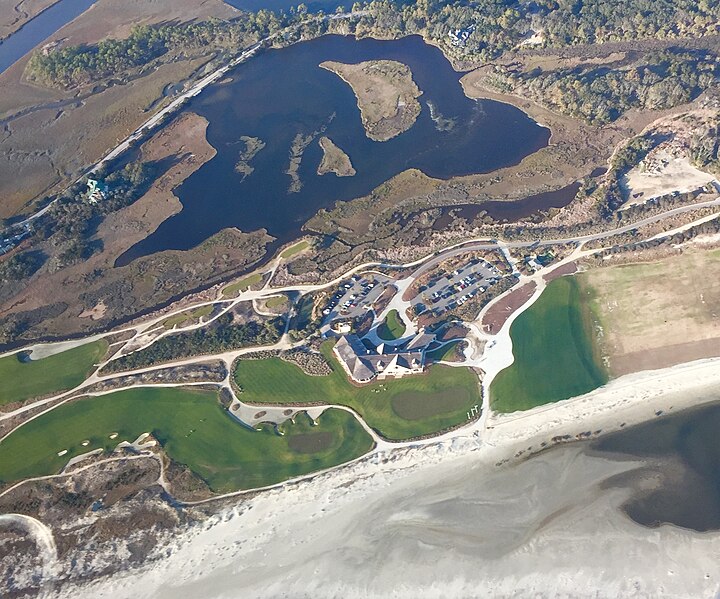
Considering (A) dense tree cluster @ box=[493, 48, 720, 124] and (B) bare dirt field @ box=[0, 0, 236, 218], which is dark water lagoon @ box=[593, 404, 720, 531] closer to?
(A) dense tree cluster @ box=[493, 48, 720, 124]

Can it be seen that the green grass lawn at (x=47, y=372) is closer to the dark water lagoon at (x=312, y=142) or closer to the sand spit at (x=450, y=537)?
the dark water lagoon at (x=312, y=142)

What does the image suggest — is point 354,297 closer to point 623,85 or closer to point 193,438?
point 193,438

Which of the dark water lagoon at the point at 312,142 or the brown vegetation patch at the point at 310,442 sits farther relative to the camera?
the dark water lagoon at the point at 312,142

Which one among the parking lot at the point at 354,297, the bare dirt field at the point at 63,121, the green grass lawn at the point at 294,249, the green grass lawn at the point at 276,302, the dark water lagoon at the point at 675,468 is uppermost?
the bare dirt field at the point at 63,121

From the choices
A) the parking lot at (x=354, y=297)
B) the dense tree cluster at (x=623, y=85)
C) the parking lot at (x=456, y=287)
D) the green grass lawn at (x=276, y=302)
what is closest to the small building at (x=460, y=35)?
the dense tree cluster at (x=623, y=85)

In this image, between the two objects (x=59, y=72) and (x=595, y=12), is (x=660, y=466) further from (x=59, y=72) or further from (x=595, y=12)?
(x=59, y=72)

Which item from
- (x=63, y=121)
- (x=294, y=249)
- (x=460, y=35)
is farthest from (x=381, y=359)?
(x=63, y=121)

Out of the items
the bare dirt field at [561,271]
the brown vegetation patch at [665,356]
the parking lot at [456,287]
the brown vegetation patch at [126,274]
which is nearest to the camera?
the brown vegetation patch at [665,356]

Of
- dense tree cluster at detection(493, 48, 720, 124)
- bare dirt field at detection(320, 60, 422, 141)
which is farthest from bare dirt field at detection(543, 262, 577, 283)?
bare dirt field at detection(320, 60, 422, 141)
